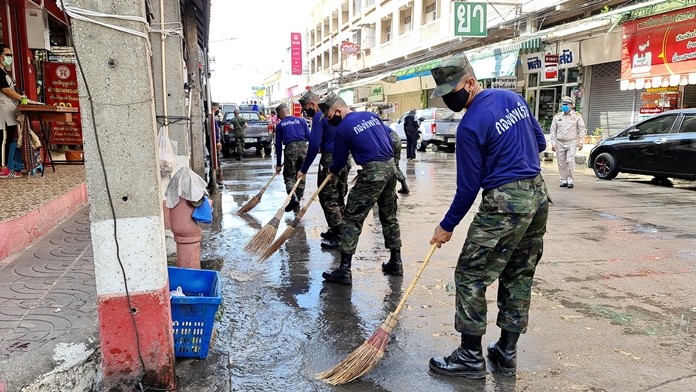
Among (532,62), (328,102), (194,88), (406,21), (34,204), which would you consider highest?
(406,21)

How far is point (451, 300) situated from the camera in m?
4.26

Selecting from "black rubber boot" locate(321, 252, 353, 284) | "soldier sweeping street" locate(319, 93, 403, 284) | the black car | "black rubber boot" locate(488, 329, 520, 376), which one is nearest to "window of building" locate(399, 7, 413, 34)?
the black car

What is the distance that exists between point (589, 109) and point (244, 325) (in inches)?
622

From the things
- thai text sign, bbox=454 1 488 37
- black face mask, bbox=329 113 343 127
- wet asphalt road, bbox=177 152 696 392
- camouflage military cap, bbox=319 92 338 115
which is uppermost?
thai text sign, bbox=454 1 488 37

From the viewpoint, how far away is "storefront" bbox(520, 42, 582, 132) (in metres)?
16.4

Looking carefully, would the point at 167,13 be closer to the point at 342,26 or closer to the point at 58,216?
the point at 58,216

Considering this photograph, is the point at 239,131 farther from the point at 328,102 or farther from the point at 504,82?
the point at 328,102

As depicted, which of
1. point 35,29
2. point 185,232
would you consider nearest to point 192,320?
point 185,232

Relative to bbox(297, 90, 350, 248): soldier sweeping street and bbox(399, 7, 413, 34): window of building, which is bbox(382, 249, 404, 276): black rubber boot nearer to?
bbox(297, 90, 350, 248): soldier sweeping street

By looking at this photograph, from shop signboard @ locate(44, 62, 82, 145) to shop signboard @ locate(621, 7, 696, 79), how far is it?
13607mm

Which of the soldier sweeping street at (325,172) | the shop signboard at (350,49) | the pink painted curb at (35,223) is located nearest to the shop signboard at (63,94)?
the pink painted curb at (35,223)

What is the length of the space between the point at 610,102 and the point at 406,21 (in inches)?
679

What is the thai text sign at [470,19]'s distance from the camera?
58.2ft

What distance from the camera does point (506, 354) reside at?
123 inches
